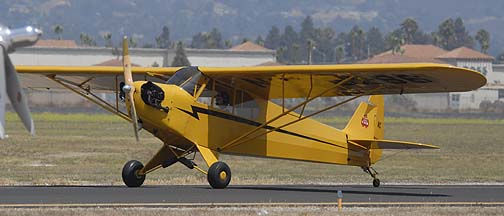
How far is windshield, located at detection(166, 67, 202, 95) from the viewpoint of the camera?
74.6 ft

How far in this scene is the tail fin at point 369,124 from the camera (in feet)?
86.4

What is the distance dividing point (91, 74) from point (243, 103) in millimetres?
3181

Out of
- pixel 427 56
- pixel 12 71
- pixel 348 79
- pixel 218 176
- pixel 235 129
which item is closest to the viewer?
pixel 12 71

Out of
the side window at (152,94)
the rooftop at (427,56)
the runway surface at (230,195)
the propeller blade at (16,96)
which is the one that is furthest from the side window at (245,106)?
the rooftop at (427,56)

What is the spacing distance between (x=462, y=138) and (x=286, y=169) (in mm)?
25496

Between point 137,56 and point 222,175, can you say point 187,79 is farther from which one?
point 137,56

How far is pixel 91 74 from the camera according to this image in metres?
24.9

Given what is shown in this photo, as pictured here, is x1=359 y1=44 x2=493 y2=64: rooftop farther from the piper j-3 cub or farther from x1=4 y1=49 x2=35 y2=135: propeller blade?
x1=4 y1=49 x2=35 y2=135: propeller blade

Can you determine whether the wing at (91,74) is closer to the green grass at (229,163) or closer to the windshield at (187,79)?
the windshield at (187,79)

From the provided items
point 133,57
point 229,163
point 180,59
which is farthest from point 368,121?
point 133,57

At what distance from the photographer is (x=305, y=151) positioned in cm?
2531

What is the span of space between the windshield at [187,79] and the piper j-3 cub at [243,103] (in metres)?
0.02

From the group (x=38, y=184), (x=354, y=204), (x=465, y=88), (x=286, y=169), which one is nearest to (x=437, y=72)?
(x=465, y=88)

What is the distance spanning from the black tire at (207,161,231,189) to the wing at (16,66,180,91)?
275 cm
